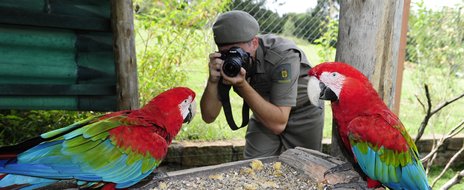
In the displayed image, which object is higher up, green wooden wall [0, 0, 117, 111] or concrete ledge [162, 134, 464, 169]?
green wooden wall [0, 0, 117, 111]

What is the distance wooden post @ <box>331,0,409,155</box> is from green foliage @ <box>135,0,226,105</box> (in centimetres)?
168

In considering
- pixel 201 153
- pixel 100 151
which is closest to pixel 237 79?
pixel 100 151

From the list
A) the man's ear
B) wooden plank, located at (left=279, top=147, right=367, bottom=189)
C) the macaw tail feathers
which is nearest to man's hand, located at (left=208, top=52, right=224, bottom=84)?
the man's ear

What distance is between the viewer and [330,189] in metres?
1.55

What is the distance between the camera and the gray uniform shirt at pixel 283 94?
208 centimetres

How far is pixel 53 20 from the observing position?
2127 mm

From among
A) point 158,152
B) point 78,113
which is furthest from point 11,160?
point 78,113

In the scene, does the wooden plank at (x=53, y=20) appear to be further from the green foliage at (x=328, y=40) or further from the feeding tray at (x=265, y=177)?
the green foliage at (x=328, y=40)

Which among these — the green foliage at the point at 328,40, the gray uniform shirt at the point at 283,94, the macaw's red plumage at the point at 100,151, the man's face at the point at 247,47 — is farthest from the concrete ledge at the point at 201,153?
the macaw's red plumage at the point at 100,151

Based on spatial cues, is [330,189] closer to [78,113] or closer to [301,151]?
[301,151]

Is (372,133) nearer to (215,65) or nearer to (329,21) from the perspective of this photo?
(215,65)

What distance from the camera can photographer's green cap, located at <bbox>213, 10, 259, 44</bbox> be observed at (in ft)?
6.54

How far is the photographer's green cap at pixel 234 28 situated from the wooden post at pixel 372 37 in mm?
456

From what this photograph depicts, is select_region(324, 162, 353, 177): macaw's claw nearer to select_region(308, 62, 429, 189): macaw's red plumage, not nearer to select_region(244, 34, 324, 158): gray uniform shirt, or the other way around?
Answer: select_region(308, 62, 429, 189): macaw's red plumage
